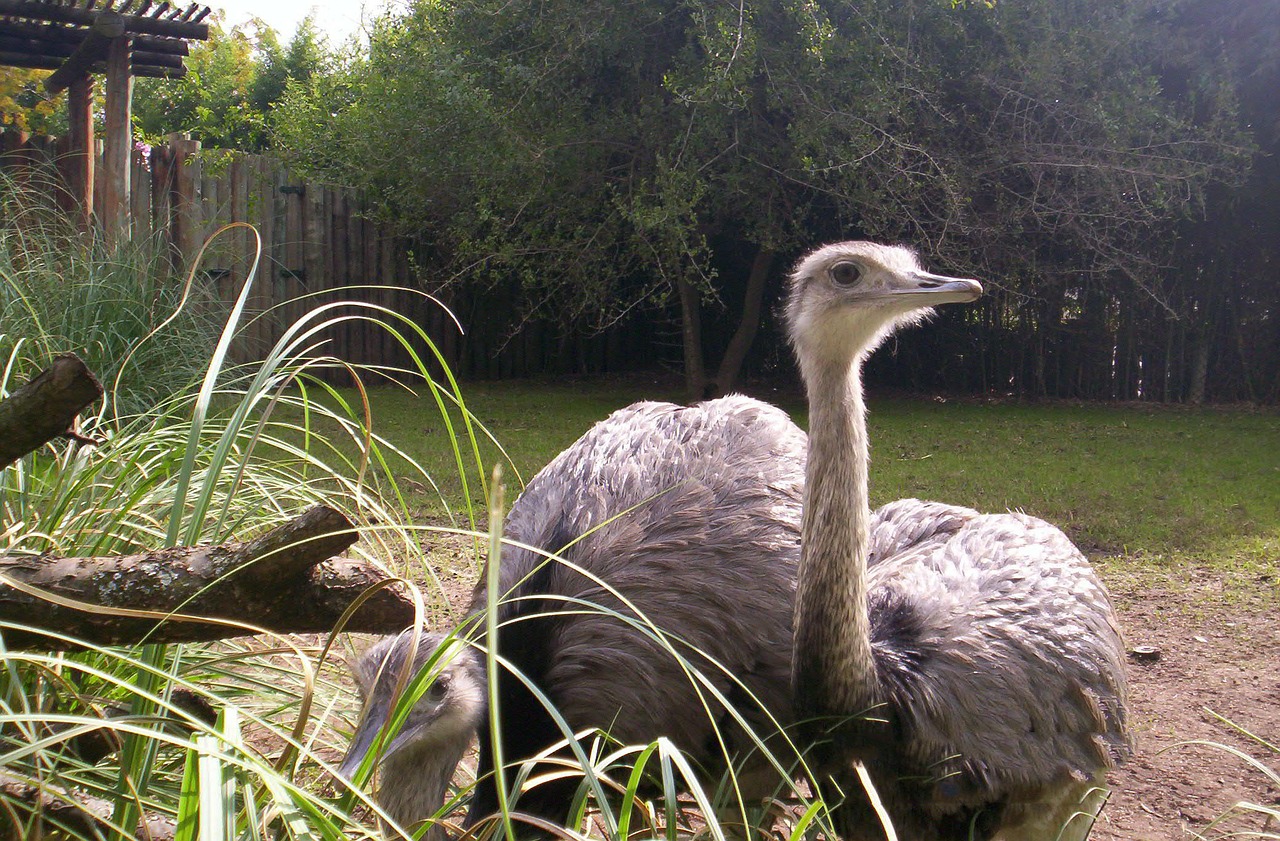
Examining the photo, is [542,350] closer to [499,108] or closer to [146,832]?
[499,108]

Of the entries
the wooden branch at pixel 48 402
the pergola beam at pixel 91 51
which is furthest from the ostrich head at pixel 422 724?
the pergola beam at pixel 91 51

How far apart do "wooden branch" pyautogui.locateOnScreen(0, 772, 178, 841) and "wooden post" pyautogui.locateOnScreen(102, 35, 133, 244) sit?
6367 mm

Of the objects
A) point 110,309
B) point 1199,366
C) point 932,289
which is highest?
point 932,289

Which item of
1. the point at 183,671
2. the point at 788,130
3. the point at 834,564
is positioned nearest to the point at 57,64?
the point at 788,130

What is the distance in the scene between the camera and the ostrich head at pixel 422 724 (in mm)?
2260

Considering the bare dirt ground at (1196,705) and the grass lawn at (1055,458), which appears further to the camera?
the grass lawn at (1055,458)

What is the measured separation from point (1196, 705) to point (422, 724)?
2.91 m

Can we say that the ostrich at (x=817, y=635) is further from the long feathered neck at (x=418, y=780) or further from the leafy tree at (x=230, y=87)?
the leafy tree at (x=230, y=87)

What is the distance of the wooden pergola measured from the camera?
7.36 m

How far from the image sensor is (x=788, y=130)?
9.63 meters

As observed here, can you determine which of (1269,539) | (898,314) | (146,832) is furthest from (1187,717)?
(146,832)

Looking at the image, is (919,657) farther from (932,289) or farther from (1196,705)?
(1196,705)

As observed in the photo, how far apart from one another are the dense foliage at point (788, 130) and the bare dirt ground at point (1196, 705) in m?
4.56

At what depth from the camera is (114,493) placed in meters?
2.50
